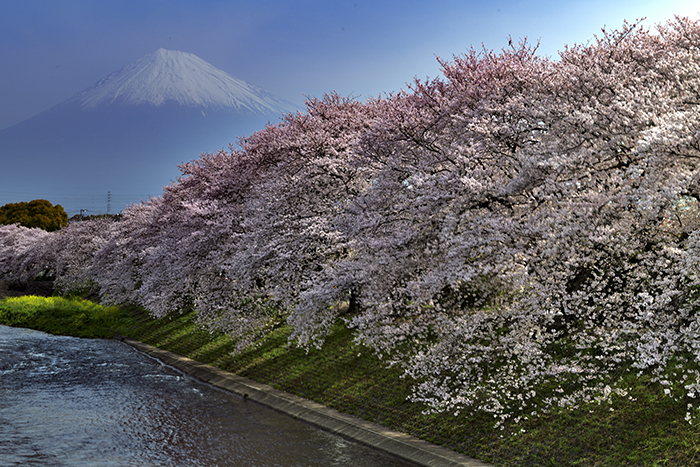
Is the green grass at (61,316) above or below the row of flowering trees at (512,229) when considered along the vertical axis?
below

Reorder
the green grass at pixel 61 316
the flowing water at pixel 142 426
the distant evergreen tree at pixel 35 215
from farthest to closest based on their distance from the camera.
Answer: the distant evergreen tree at pixel 35 215 → the green grass at pixel 61 316 → the flowing water at pixel 142 426

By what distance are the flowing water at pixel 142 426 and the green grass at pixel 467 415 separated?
180cm

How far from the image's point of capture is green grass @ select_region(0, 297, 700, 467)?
1230 cm

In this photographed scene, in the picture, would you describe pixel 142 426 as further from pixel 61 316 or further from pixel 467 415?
pixel 61 316

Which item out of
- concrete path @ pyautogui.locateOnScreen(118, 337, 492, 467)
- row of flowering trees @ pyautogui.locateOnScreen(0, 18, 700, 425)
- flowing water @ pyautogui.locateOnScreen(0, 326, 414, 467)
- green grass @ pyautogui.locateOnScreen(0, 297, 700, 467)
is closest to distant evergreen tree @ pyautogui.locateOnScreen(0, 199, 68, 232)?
green grass @ pyautogui.locateOnScreen(0, 297, 700, 467)

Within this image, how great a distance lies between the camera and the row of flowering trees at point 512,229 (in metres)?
12.0

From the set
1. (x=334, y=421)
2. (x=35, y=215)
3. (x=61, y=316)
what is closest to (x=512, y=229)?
(x=334, y=421)

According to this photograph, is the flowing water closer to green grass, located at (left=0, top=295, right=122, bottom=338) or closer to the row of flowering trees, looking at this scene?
the row of flowering trees

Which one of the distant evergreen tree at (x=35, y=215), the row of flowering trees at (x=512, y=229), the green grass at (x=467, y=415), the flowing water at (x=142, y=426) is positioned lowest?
the flowing water at (x=142, y=426)

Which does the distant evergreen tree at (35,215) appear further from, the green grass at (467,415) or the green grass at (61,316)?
the green grass at (467,415)

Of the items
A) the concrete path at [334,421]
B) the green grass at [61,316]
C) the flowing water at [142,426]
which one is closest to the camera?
the concrete path at [334,421]

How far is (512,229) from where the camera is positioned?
12766 millimetres

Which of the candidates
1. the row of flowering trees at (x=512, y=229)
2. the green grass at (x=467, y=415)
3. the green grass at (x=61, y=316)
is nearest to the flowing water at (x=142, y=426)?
the green grass at (x=467, y=415)

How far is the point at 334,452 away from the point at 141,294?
2027cm
